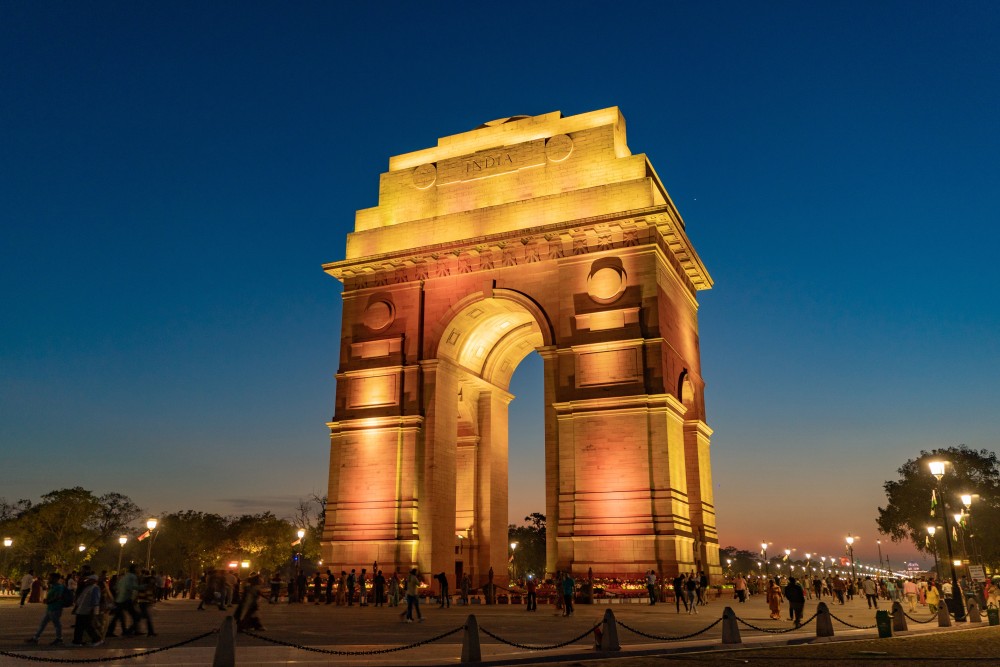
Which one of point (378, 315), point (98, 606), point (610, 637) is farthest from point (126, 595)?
point (378, 315)

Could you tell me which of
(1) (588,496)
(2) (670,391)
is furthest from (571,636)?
(2) (670,391)

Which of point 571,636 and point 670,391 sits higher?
point 670,391

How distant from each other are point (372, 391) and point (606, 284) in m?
11.1

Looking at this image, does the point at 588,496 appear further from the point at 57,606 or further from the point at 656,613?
the point at 57,606

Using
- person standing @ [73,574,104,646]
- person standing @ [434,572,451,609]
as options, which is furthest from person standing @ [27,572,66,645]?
person standing @ [434,572,451,609]

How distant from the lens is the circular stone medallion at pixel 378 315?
37.8 metres

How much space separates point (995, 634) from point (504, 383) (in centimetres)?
2706

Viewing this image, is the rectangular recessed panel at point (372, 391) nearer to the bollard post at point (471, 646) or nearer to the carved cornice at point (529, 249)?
the carved cornice at point (529, 249)

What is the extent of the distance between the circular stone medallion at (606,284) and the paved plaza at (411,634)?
11917 mm

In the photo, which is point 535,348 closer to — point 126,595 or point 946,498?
point 126,595

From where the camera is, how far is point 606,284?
3425cm

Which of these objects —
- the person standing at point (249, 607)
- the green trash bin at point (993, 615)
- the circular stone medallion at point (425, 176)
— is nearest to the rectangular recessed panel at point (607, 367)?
the circular stone medallion at point (425, 176)

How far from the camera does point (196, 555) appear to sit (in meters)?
87.2

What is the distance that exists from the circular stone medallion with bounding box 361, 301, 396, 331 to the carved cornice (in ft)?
3.37
